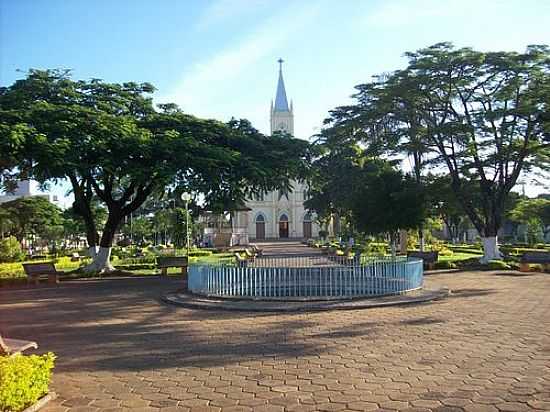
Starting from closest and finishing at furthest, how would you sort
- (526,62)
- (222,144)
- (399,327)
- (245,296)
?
(399,327) < (245,296) < (222,144) < (526,62)

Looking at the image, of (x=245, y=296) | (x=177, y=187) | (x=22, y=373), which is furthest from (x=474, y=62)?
(x=22, y=373)

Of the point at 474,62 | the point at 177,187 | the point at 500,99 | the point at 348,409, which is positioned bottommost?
the point at 348,409

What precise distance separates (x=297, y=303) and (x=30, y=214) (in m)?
38.5

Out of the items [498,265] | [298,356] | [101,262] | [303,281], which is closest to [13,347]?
[298,356]

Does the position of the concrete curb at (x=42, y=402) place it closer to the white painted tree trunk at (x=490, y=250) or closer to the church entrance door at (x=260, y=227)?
the white painted tree trunk at (x=490, y=250)

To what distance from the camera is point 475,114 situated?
23.8 m

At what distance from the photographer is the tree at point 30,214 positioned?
44.1m

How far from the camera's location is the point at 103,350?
8.07 m

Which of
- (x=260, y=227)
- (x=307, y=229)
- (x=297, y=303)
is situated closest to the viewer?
(x=297, y=303)

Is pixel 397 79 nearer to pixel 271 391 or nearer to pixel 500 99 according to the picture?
pixel 500 99

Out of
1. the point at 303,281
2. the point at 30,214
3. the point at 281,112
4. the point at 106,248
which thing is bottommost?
the point at 303,281

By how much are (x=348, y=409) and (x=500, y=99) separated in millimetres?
21432

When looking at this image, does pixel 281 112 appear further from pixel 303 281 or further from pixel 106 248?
pixel 303 281

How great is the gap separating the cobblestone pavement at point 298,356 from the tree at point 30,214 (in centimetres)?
3430
